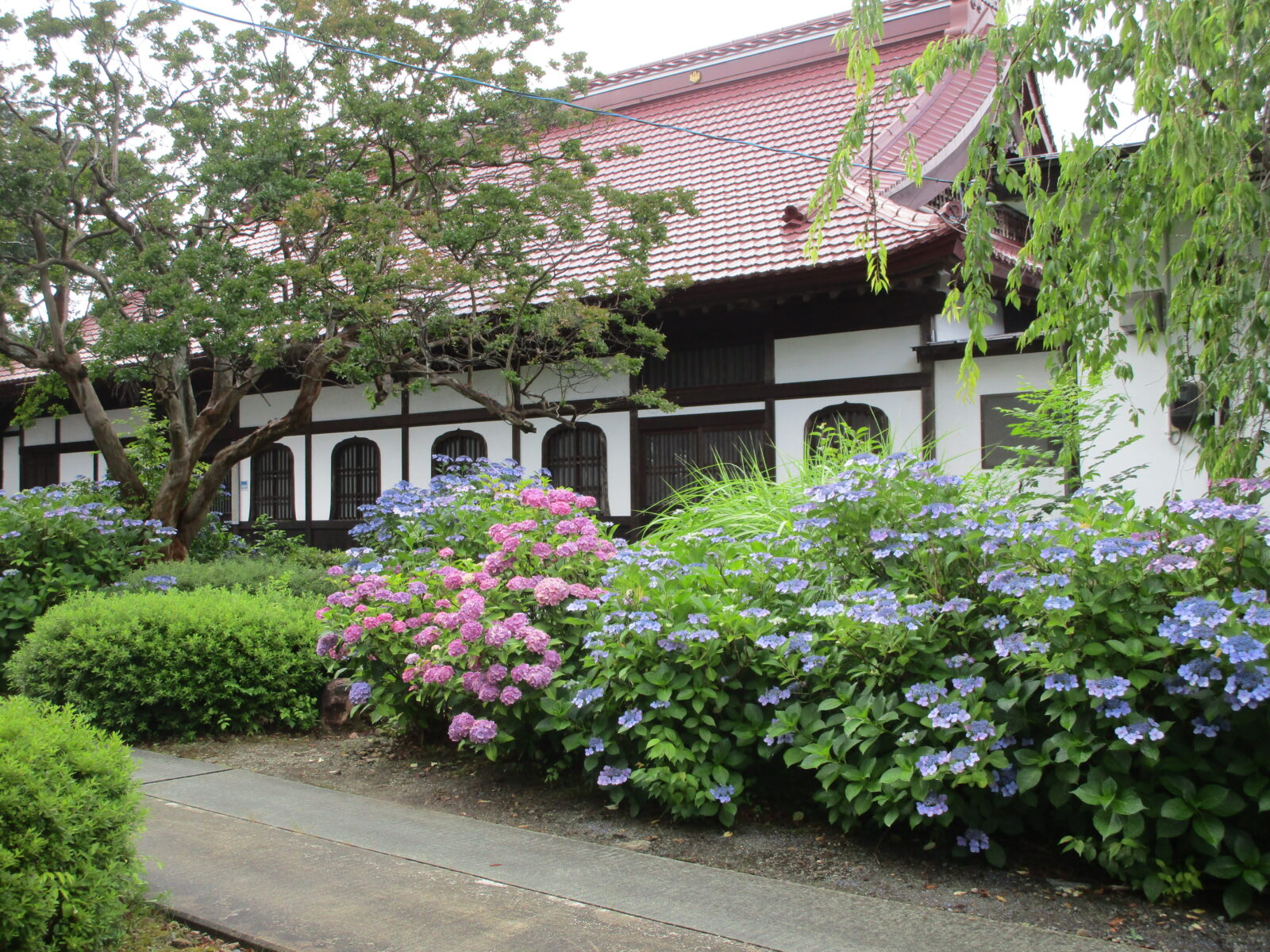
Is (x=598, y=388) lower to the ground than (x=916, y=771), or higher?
higher

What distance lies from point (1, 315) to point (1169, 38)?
37.3ft

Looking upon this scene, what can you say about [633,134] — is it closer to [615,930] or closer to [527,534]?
[527,534]

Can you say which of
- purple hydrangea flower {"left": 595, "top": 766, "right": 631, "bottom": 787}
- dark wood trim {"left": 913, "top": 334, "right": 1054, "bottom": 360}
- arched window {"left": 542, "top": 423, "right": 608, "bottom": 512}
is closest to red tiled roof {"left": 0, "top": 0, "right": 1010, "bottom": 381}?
dark wood trim {"left": 913, "top": 334, "right": 1054, "bottom": 360}

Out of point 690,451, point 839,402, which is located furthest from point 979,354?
point 690,451

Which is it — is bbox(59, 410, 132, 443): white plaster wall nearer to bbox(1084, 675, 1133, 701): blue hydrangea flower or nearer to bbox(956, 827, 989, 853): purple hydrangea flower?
bbox(956, 827, 989, 853): purple hydrangea flower

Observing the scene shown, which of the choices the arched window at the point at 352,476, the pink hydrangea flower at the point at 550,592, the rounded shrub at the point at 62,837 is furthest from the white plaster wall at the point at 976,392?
Result: the rounded shrub at the point at 62,837

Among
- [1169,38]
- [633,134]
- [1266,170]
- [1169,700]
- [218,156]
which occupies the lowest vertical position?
[1169,700]

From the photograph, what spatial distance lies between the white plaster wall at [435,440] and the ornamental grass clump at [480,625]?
688 cm

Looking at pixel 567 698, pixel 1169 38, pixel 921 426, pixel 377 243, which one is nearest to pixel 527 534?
pixel 567 698

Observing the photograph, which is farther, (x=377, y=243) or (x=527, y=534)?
(x=377, y=243)

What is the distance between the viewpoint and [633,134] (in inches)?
676

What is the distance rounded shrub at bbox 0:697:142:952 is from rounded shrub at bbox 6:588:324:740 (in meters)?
3.26

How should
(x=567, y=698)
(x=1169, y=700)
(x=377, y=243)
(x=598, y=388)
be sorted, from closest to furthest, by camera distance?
(x=1169, y=700) < (x=567, y=698) < (x=377, y=243) < (x=598, y=388)

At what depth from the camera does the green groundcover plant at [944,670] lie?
3561 millimetres
